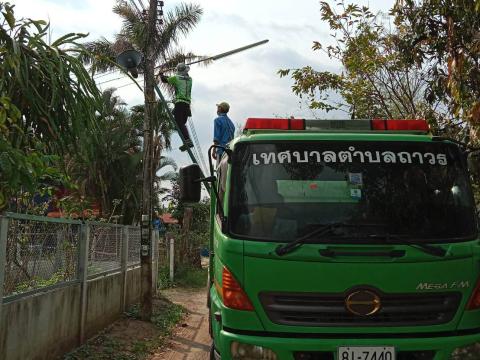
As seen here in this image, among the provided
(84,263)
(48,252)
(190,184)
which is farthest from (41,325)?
(190,184)

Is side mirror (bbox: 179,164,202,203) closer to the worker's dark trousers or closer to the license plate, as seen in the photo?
the license plate

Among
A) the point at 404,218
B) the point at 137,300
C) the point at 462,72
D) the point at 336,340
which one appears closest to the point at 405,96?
the point at 462,72

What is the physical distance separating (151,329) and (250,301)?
5.61 m

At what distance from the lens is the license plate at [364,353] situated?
3867mm

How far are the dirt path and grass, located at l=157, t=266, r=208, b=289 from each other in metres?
2.40

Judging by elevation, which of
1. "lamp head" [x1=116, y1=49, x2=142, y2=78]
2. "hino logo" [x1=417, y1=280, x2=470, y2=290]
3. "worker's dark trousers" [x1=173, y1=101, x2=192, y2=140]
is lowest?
"hino logo" [x1=417, y1=280, x2=470, y2=290]

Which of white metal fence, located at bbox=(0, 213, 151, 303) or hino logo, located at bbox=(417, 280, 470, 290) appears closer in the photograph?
hino logo, located at bbox=(417, 280, 470, 290)

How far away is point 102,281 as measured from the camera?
8.51m

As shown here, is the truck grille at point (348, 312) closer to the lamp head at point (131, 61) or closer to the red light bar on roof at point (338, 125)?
the red light bar on roof at point (338, 125)

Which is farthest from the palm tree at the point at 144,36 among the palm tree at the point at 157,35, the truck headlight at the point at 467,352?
the truck headlight at the point at 467,352

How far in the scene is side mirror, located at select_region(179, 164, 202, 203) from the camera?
16.3ft

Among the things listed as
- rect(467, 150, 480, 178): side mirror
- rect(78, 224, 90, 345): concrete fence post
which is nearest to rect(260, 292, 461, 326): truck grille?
rect(467, 150, 480, 178): side mirror

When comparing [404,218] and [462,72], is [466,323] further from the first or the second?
[462,72]

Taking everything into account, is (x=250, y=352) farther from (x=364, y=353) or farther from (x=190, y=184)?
(x=190, y=184)
